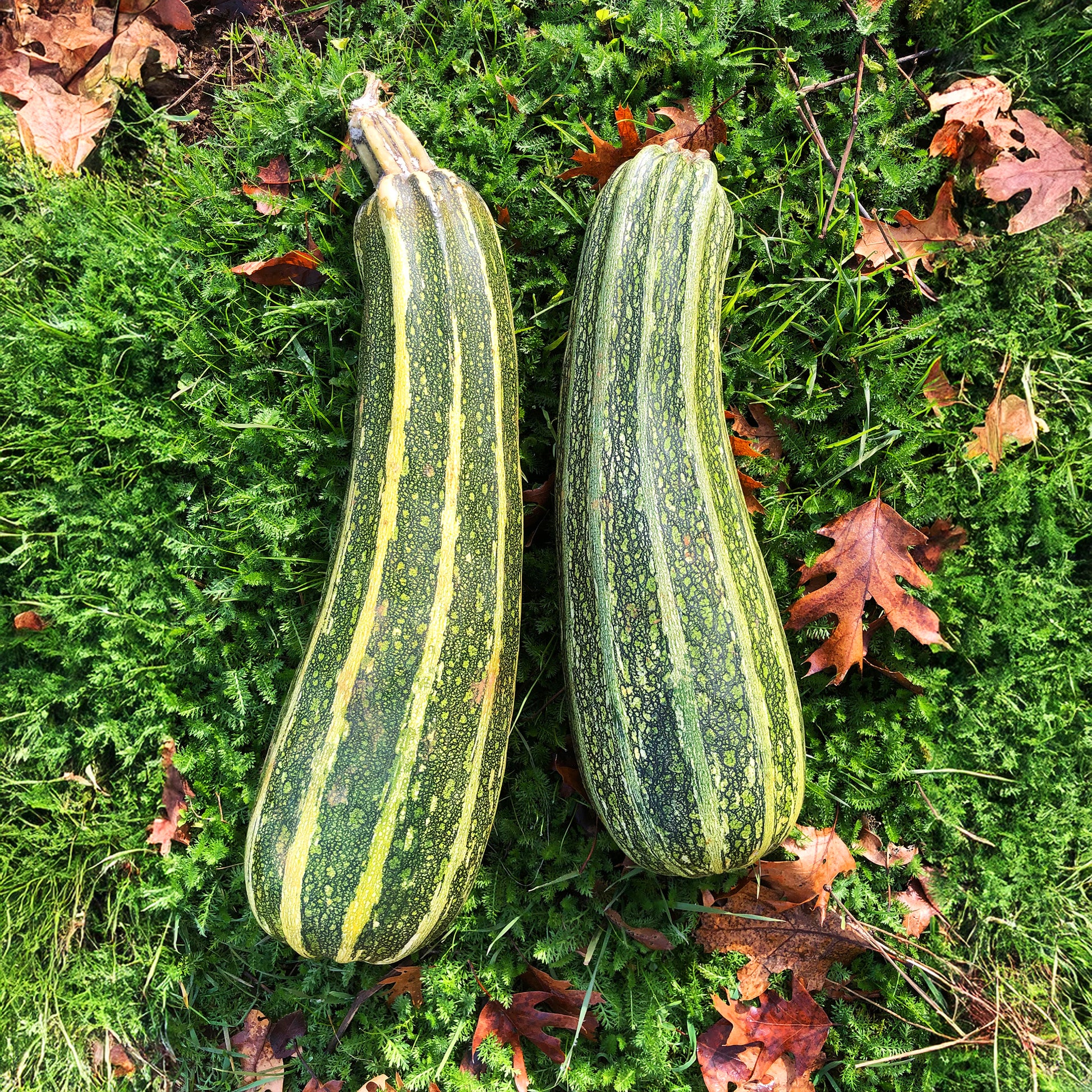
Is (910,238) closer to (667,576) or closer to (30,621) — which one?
(667,576)

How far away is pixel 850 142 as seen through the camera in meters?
2.41

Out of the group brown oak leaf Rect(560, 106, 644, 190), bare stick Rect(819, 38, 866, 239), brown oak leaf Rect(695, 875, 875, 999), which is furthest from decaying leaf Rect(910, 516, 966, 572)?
brown oak leaf Rect(560, 106, 644, 190)

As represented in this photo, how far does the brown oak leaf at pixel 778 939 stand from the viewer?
91.9 inches

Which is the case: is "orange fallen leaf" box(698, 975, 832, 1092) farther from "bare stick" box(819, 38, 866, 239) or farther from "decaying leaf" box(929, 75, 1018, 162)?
"decaying leaf" box(929, 75, 1018, 162)

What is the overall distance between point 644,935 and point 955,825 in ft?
3.61

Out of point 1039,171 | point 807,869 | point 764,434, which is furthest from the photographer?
point 764,434

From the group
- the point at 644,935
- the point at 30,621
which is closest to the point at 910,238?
the point at 644,935

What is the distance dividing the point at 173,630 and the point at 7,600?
663 mm

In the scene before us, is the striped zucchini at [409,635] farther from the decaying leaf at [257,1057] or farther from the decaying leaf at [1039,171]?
the decaying leaf at [1039,171]

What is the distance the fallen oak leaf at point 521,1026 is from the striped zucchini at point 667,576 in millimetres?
759

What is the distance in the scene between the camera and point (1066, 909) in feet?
7.83

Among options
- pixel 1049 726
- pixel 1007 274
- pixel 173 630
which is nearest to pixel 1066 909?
pixel 1049 726

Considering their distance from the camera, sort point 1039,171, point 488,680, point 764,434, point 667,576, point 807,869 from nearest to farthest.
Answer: point 667,576, point 488,680, point 807,869, point 1039,171, point 764,434

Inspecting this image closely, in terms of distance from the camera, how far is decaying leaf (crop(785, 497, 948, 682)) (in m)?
2.32
